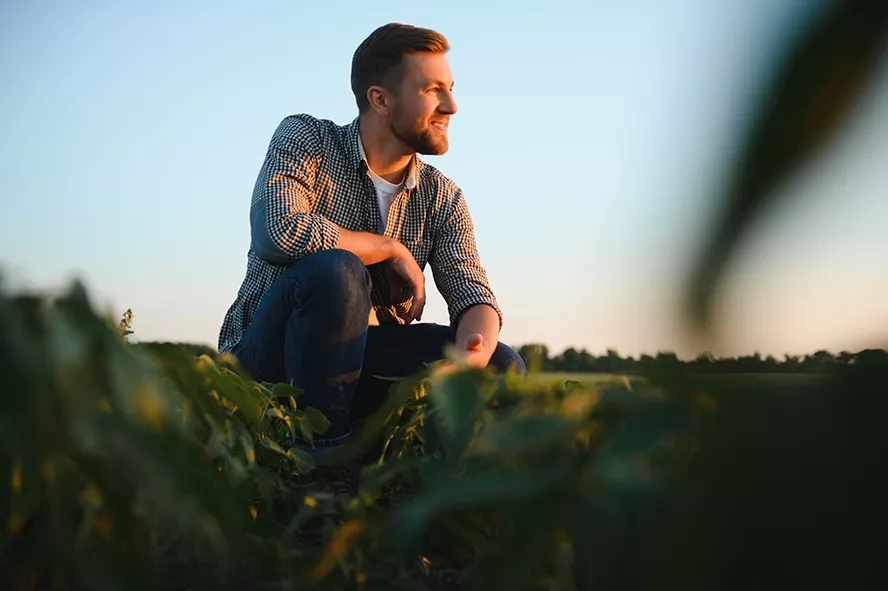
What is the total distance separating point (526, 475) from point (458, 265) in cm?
339

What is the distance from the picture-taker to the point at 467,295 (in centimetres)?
378

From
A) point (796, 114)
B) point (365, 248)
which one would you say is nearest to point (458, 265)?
point (365, 248)

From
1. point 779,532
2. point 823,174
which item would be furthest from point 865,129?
point 779,532

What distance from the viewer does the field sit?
1.22 feet

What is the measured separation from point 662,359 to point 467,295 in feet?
11.2

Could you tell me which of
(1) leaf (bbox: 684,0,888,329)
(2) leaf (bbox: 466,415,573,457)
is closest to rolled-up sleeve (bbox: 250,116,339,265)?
(2) leaf (bbox: 466,415,573,457)

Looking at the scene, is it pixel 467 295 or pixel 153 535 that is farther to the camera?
pixel 467 295

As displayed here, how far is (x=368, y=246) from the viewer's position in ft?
11.3

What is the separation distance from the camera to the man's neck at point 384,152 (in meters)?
4.00

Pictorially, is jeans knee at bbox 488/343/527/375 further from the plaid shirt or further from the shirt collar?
the shirt collar

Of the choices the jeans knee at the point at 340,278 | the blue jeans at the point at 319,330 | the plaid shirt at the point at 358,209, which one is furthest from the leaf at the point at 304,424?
the plaid shirt at the point at 358,209

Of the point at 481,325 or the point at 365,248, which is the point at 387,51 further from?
the point at 481,325

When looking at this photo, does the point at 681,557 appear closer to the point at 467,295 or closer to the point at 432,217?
the point at 467,295

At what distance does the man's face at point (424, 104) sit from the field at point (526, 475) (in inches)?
130
